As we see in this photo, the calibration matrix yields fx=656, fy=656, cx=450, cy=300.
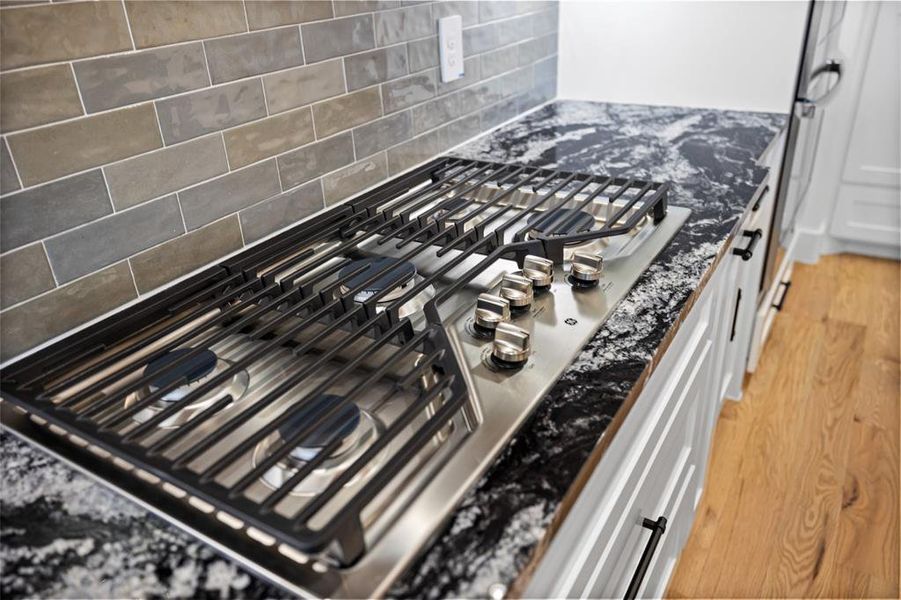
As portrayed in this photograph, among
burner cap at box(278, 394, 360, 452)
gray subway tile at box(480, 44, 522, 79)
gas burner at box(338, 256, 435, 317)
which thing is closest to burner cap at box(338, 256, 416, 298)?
gas burner at box(338, 256, 435, 317)

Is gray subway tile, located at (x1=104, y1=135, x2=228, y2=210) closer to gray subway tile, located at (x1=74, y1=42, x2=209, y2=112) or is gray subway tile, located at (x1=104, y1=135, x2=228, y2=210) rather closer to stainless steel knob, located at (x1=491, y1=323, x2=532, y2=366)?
gray subway tile, located at (x1=74, y1=42, x2=209, y2=112)

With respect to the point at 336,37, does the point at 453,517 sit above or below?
below

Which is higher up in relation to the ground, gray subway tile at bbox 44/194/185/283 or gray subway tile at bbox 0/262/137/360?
gray subway tile at bbox 44/194/185/283

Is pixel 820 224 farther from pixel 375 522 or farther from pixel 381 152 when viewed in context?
pixel 375 522

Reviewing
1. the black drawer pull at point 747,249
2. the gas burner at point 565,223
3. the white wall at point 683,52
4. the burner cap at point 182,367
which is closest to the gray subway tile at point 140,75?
the burner cap at point 182,367

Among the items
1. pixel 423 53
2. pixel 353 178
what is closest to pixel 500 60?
pixel 423 53

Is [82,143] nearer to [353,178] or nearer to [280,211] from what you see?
[280,211]

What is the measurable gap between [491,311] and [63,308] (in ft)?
1.73

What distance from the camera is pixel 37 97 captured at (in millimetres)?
735

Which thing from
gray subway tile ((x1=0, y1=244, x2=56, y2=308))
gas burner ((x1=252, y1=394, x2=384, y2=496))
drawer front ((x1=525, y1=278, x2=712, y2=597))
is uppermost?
gray subway tile ((x1=0, y1=244, x2=56, y2=308))

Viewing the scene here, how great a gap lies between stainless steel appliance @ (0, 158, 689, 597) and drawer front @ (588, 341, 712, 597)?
0.87ft

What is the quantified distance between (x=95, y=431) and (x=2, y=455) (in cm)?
13

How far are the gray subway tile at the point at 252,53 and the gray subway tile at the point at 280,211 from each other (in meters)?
0.20

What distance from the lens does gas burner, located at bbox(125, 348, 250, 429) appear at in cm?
70
